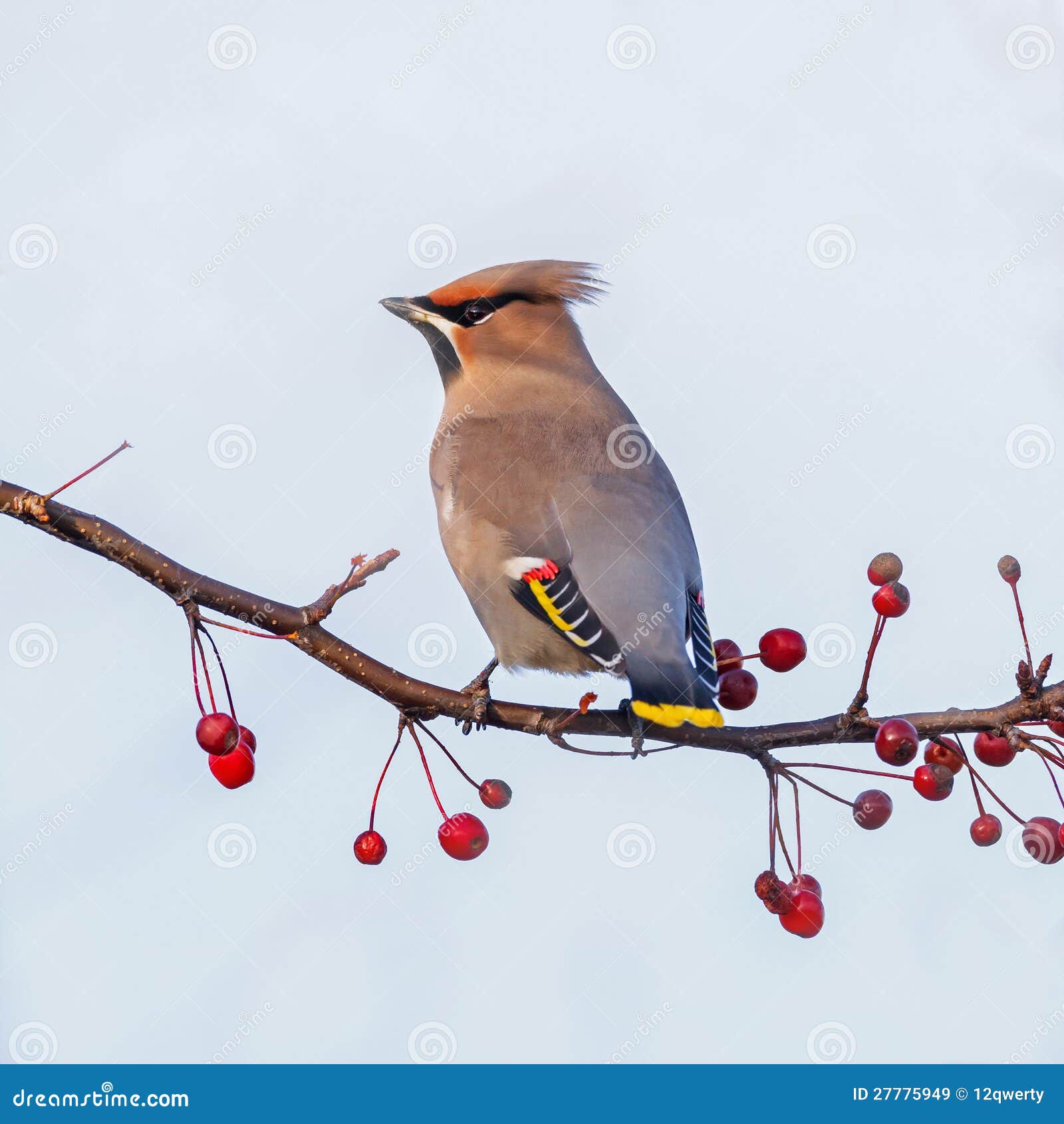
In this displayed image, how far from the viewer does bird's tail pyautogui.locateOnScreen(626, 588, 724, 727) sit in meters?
2.36

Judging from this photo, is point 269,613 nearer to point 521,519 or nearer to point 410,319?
point 521,519

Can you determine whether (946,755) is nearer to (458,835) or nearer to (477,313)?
(458,835)

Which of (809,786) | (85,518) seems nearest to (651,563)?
(809,786)

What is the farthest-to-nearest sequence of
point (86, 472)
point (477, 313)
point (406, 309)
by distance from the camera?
point (477, 313) < point (406, 309) < point (86, 472)

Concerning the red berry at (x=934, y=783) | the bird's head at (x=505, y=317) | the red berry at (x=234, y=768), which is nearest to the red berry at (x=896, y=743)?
the red berry at (x=934, y=783)

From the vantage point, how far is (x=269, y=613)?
2.22 meters

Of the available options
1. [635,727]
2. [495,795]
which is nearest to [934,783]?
[635,727]

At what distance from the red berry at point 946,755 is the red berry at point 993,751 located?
135 mm

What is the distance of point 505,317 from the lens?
3.40 m

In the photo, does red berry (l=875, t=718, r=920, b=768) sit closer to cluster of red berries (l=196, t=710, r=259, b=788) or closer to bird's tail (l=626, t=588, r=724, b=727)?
bird's tail (l=626, t=588, r=724, b=727)

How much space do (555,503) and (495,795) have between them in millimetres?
769

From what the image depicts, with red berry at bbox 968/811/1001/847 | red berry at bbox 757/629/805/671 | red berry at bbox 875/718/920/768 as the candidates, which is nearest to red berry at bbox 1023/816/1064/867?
red berry at bbox 968/811/1001/847

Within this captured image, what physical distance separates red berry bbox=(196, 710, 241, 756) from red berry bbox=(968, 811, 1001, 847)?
4.19ft

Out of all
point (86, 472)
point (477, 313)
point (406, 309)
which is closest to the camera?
point (86, 472)
